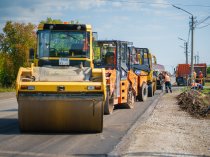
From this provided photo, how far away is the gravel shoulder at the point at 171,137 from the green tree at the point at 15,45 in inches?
1093

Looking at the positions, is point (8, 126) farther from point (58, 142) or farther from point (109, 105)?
point (109, 105)

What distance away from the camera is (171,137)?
11.2 metres

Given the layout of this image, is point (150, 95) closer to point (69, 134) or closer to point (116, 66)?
point (116, 66)

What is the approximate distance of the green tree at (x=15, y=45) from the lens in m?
42.1

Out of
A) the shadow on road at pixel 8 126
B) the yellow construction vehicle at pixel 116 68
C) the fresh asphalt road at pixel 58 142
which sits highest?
the yellow construction vehicle at pixel 116 68

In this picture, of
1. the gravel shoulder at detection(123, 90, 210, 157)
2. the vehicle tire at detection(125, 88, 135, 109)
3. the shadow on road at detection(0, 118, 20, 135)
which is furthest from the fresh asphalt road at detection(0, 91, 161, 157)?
the vehicle tire at detection(125, 88, 135, 109)

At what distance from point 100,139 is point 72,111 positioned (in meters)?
1.08

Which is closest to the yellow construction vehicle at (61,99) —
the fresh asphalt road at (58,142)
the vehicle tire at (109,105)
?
the fresh asphalt road at (58,142)

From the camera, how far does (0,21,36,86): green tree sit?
4212cm

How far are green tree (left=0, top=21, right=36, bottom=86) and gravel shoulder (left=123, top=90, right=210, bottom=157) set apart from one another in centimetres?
2775

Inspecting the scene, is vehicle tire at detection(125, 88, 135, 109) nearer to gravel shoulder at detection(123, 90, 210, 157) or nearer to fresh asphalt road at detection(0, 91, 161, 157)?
gravel shoulder at detection(123, 90, 210, 157)

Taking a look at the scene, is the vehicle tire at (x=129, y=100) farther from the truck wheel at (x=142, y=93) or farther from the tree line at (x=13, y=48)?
the tree line at (x=13, y=48)

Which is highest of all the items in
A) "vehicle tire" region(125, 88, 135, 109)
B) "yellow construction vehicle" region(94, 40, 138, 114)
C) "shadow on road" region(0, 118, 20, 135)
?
"yellow construction vehicle" region(94, 40, 138, 114)

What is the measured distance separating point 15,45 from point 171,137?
33.5m
